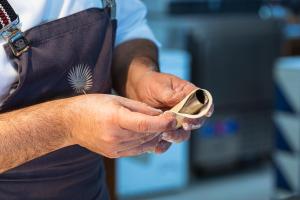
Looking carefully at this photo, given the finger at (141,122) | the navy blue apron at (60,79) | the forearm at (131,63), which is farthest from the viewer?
the forearm at (131,63)

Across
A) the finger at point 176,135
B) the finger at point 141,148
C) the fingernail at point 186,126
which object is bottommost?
the finger at point 176,135

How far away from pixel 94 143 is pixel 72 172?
152 mm

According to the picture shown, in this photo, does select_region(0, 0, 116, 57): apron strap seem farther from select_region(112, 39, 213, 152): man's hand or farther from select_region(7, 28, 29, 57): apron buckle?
select_region(112, 39, 213, 152): man's hand

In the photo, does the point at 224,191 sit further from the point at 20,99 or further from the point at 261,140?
the point at 20,99

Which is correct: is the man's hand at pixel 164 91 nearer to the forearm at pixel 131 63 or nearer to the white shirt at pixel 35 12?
the forearm at pixel 131 63

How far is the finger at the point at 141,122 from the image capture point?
0.65 metres

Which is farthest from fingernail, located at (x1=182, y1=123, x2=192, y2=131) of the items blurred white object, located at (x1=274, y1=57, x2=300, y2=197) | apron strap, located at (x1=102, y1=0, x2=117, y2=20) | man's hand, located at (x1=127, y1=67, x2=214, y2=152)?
blurred white object, located at (x1=274, y1=57, x2=300, y2=197)

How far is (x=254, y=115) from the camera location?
276 centimetres

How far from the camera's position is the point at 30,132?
27.5 inches

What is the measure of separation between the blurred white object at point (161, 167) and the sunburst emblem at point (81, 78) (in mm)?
1575

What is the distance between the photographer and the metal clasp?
73 cm

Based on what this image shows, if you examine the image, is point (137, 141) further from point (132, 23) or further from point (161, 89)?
point (132, 23)

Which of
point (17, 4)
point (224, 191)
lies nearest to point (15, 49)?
point (17, 4)

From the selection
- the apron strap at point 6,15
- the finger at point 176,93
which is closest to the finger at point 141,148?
the finger at point 176,93
